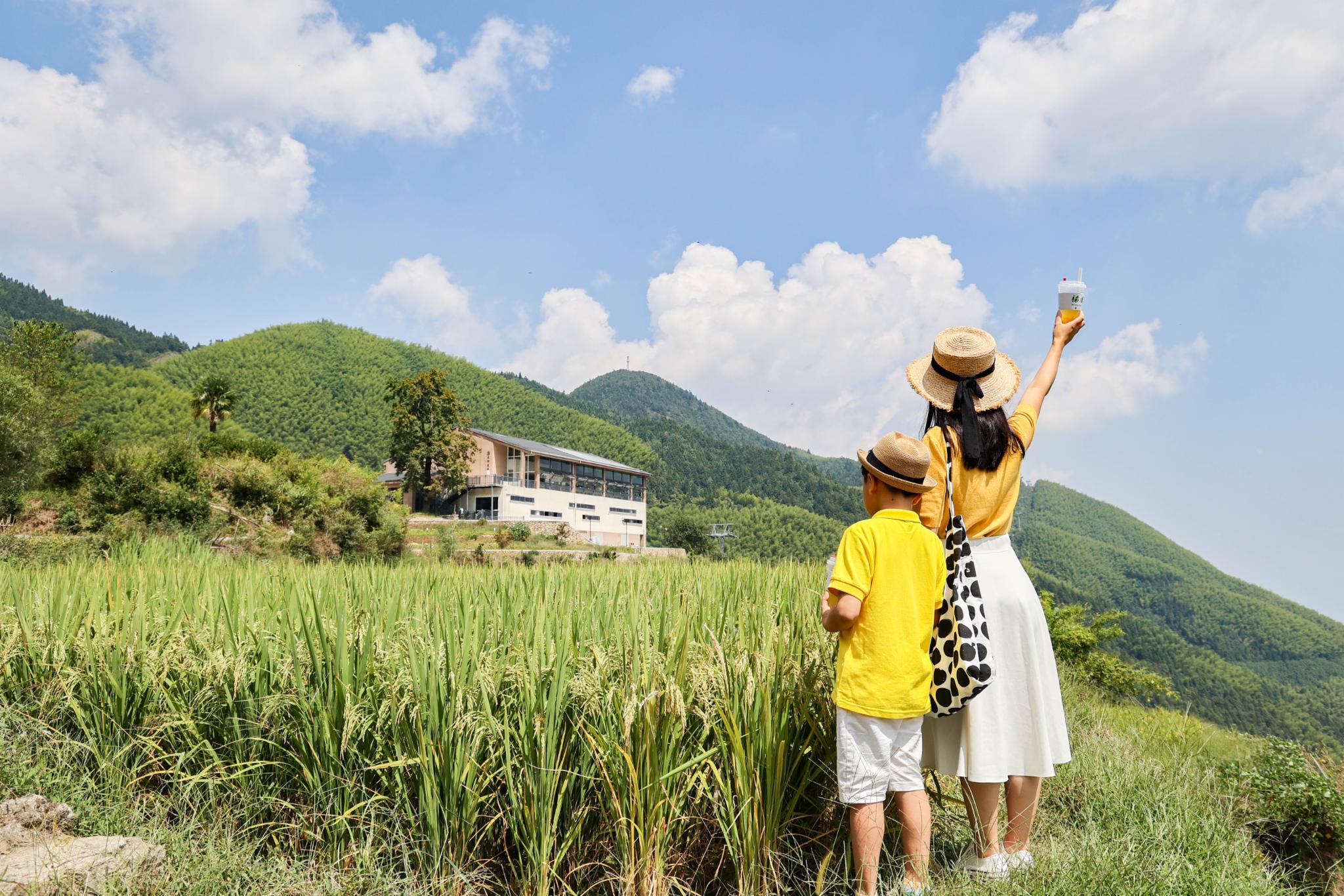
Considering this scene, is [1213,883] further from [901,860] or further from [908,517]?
[908,517]

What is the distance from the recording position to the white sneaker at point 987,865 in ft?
8.38

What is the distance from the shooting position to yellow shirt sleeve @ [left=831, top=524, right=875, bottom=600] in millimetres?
2270

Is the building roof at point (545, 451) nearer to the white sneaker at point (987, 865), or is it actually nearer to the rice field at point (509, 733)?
the rice field at point (509, 733)

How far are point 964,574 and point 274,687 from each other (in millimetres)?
2989

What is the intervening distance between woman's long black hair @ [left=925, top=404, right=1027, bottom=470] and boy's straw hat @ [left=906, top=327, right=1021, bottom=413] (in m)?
0.04

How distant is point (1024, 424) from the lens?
2.84m

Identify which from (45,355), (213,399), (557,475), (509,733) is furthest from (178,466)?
(557,475)

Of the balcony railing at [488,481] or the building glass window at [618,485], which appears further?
the building glass window at [618,485]

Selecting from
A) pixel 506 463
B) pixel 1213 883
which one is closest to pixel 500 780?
pixel 1213 883

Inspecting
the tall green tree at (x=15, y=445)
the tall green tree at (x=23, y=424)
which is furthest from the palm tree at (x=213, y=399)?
the tall green tree at (x=15, y=445)

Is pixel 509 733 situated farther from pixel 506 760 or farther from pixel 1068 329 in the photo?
pixel 1068 329

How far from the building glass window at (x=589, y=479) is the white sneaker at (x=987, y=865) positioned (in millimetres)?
44140

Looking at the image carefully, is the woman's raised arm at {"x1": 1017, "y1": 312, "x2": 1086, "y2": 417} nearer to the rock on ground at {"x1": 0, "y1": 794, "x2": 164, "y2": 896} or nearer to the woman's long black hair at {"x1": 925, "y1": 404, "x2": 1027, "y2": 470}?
the woman's long black hair at {"x1": 925, "y1": 404, "x2": 1027, "y2": 470}

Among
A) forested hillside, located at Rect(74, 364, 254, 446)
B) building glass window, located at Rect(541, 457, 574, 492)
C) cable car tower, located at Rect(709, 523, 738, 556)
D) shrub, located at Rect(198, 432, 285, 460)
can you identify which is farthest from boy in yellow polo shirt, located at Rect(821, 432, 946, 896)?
forested hillside, located at Rect(74, 364, 254, 446)
